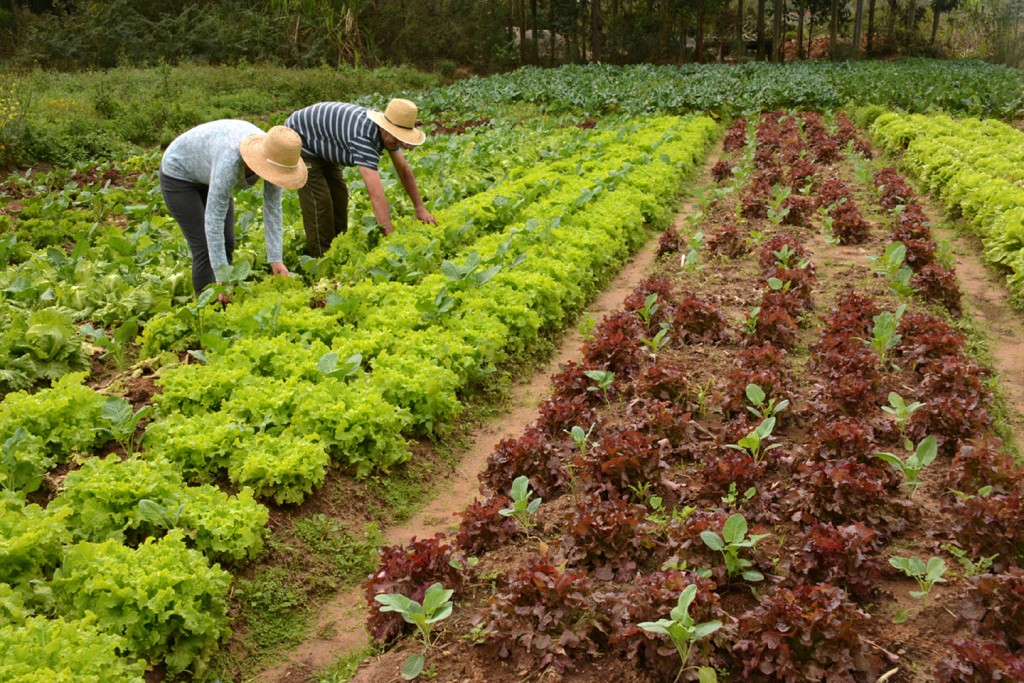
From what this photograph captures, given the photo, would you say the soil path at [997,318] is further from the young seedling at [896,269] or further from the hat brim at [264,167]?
the hat brim at [264,167]

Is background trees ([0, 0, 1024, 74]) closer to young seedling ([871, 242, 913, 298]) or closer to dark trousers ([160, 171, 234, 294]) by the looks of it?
dark trousers ([160, 171, 234, 294])

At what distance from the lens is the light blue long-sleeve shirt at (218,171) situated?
20.9ft

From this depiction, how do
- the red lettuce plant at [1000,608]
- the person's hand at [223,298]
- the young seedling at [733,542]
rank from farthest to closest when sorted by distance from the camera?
1. the person's hand at [223,298]
2. the young seedling at [733,542]
3. the red lettuce plant at [1000,608]

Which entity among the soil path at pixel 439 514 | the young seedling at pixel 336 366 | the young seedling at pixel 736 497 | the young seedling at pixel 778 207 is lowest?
the soil path at pixel 439 514

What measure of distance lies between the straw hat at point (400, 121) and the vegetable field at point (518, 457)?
1.23m

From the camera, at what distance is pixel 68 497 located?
450 centimetres

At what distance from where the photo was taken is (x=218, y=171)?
250 inches

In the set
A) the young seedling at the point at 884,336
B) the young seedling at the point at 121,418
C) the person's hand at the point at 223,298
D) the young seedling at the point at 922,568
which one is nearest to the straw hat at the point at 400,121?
the person's hand at the point at 223,298

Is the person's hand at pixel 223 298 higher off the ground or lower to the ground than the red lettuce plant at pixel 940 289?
higher

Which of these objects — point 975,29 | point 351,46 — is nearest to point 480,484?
point 351,46

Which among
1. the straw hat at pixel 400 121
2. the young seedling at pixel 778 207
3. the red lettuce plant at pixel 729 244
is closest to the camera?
the straw hat at pixel 400 121

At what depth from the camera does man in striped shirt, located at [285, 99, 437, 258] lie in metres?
7.70

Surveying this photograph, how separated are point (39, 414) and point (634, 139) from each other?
45.4 ft

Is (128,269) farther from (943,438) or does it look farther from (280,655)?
(943,438)
